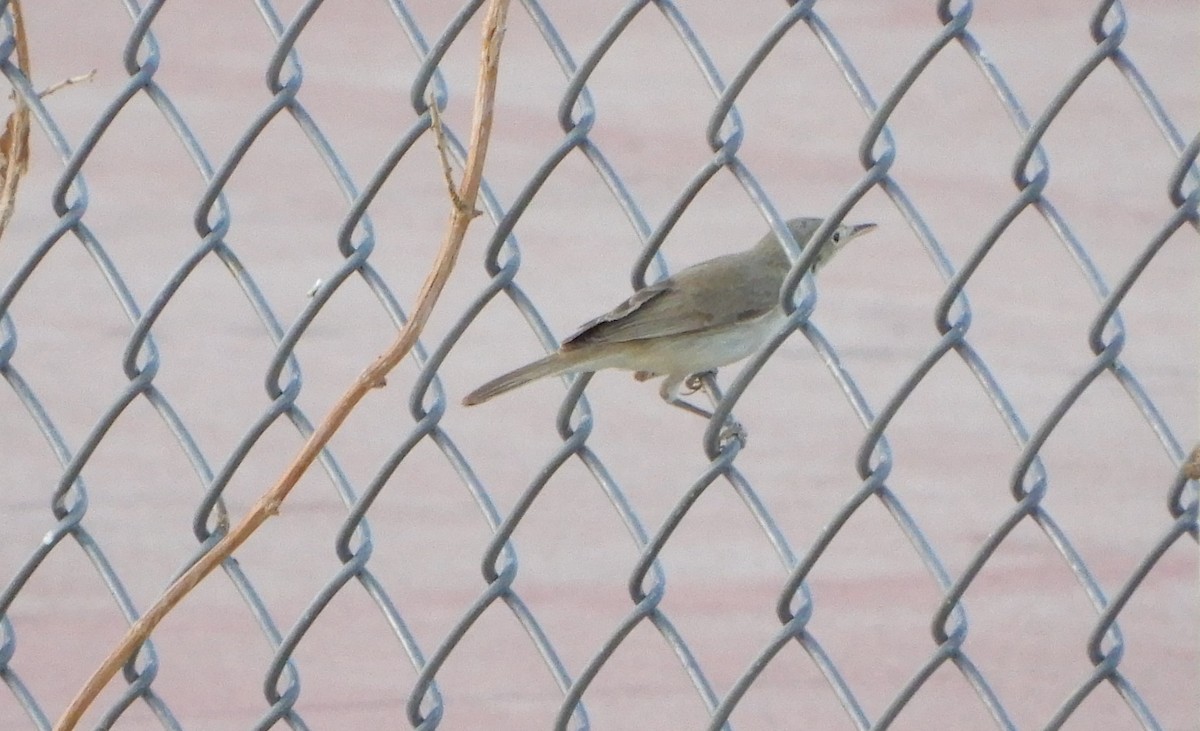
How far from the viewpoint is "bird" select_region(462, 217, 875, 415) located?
139 inches

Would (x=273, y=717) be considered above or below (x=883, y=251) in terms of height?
below

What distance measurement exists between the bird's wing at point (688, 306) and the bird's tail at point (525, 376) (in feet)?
0.12

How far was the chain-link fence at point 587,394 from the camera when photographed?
8.82 feet

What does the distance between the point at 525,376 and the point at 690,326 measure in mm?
461

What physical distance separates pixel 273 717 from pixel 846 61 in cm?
134

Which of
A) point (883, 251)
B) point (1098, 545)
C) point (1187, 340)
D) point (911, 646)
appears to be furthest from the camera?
point (883, 251)

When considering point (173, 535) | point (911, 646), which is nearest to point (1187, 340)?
point (911, 646)

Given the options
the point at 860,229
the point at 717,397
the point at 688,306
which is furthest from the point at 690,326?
the point at 860,229

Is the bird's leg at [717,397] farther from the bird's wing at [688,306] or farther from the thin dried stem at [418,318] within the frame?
the thin dried stem at [418,318]

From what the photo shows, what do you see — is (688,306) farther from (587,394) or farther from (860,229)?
(587,394)

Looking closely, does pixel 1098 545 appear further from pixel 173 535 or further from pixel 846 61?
pixel 846 61

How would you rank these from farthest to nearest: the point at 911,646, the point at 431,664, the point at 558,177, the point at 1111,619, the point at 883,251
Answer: the point at 558,177, the point at 883,251, the point at 911,646, the point at 431,664, the point at 1111,619

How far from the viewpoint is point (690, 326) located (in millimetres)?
3818

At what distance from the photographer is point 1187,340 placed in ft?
22.3
